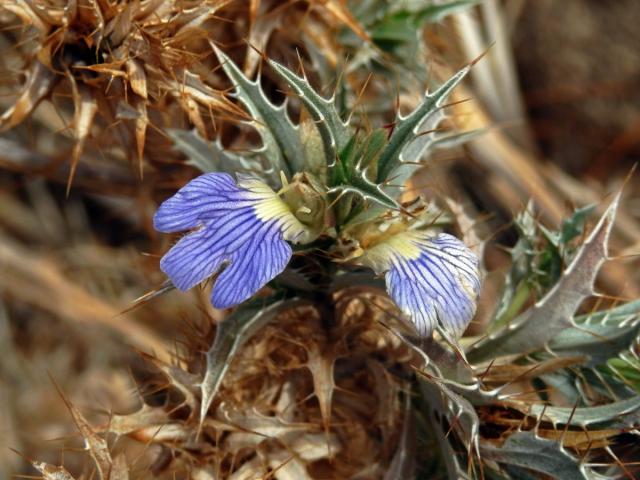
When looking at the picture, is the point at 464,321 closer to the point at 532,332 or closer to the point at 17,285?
the point at 532,332

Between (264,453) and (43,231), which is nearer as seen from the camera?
(264,453)

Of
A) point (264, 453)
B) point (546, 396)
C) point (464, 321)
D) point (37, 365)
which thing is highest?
point (464, 321)

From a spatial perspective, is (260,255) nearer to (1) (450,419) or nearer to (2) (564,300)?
(1) (450,419)

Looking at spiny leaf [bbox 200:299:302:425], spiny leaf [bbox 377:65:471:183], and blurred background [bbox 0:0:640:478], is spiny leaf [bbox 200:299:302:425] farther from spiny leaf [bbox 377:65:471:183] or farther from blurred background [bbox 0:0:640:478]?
blurred background [bbox 0:0:640:478]

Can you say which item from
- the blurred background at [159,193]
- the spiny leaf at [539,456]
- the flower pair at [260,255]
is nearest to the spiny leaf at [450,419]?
the spiny leaf at [539,456]

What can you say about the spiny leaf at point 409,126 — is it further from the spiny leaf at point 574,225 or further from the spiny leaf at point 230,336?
the spiny leaf at point 574,225

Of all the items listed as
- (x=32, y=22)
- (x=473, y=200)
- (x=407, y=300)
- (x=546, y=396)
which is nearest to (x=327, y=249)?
(x=407, y=300)

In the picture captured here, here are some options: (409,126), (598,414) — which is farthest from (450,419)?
(409,126)
